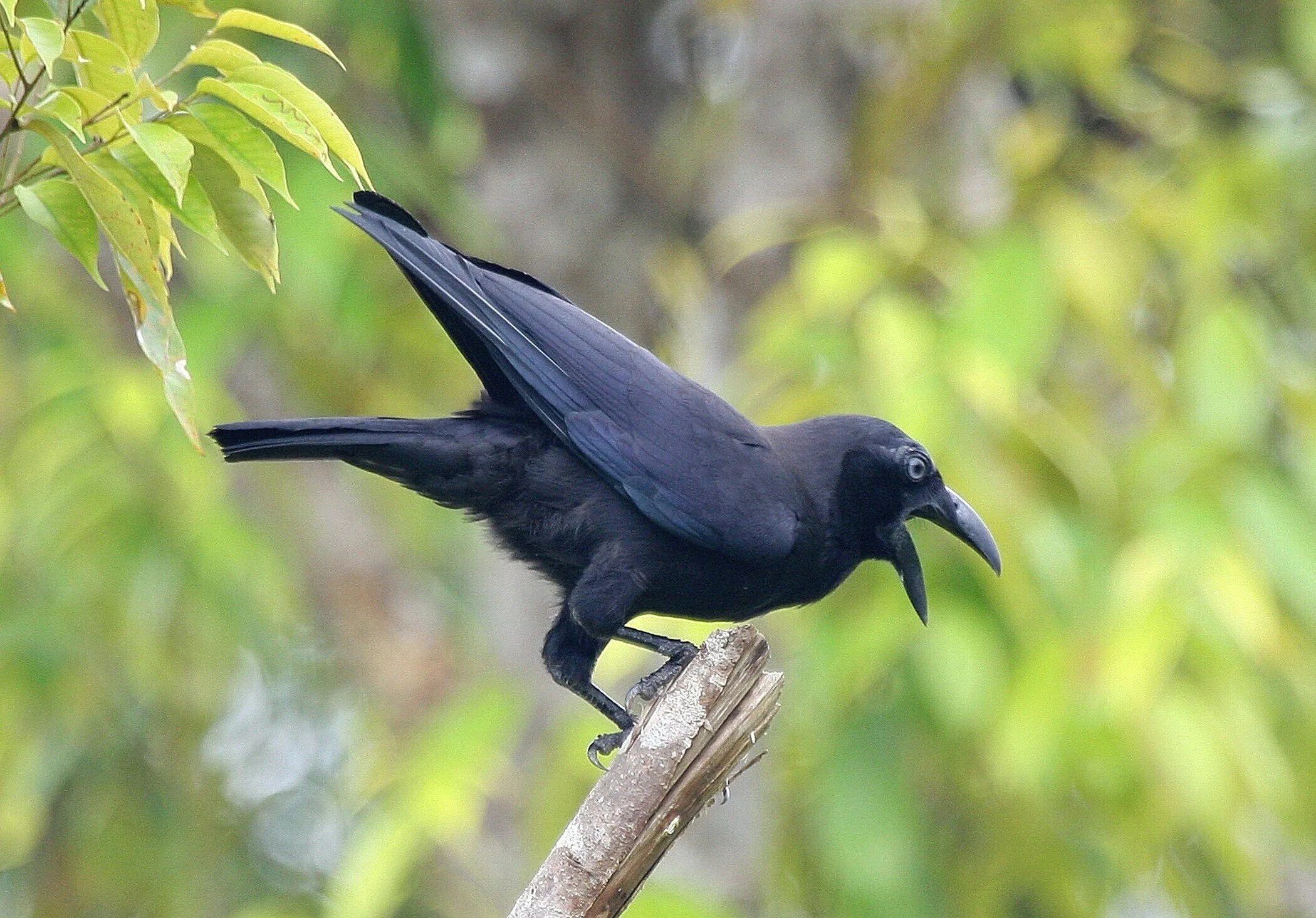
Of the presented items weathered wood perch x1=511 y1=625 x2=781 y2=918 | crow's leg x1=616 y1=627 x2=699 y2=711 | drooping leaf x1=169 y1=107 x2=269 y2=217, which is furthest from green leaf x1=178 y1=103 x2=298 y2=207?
crow's leg x1=616 y1=627 x2=699 y2=711

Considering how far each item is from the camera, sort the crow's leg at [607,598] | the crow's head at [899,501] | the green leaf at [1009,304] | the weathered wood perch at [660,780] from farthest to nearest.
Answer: the green leaf at [1009,304], the crow's head at [899,501], the crow's leg at [607,598], the weathered wood perch at [660,780]

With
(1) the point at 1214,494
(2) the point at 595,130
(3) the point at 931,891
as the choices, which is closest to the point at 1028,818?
(3) the point at 931,891

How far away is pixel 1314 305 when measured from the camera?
6.18 metres

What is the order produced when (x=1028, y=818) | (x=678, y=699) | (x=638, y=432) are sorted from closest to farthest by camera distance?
(x=678, y=699)
(x=638, y=432)
(x=1028, y=818)

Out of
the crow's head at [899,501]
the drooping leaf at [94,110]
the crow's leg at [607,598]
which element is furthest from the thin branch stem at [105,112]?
the crow's head at [899,501]

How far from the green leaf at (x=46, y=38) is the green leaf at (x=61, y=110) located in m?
0.07

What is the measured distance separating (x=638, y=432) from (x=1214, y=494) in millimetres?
2565

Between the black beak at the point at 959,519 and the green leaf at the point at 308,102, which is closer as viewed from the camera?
the green leaf at the point at 308,102

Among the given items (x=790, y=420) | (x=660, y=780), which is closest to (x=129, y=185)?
(x=660, y=780)

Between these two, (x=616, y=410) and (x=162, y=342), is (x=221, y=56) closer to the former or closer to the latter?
(x=162, y=342)

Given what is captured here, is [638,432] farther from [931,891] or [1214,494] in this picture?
[931,891]

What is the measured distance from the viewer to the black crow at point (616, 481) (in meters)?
3.39

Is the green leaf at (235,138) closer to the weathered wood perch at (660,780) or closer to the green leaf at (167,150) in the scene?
the green leaf at (167,150)

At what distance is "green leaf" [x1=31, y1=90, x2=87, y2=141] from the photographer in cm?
196
